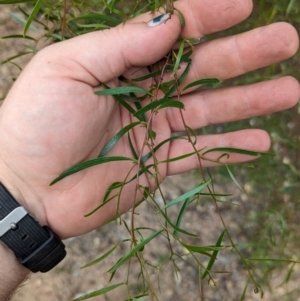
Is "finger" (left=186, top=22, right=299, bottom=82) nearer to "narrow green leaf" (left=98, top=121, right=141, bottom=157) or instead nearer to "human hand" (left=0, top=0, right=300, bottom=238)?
"human hand" (left=0, top=0, right=300, bottom=238)

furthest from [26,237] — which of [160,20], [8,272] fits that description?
[160,20]

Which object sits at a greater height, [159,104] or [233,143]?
[159,104]

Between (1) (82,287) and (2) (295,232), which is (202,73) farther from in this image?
(1) (82,287)

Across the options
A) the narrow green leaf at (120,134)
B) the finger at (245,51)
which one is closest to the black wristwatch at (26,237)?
the narrow green leaf at (120,134)

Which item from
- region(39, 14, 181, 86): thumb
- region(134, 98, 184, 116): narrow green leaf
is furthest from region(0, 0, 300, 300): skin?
region(134, 98, 184, 116): narrow green leaf

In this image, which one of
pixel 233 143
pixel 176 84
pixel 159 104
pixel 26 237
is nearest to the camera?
pixel 159 104

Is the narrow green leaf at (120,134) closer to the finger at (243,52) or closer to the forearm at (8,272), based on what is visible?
the finger at (243,52)

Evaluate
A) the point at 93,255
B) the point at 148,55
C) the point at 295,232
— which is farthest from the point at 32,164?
the point at 295,232

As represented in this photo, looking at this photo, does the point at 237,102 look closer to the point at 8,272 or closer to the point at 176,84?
the point at 176,84
